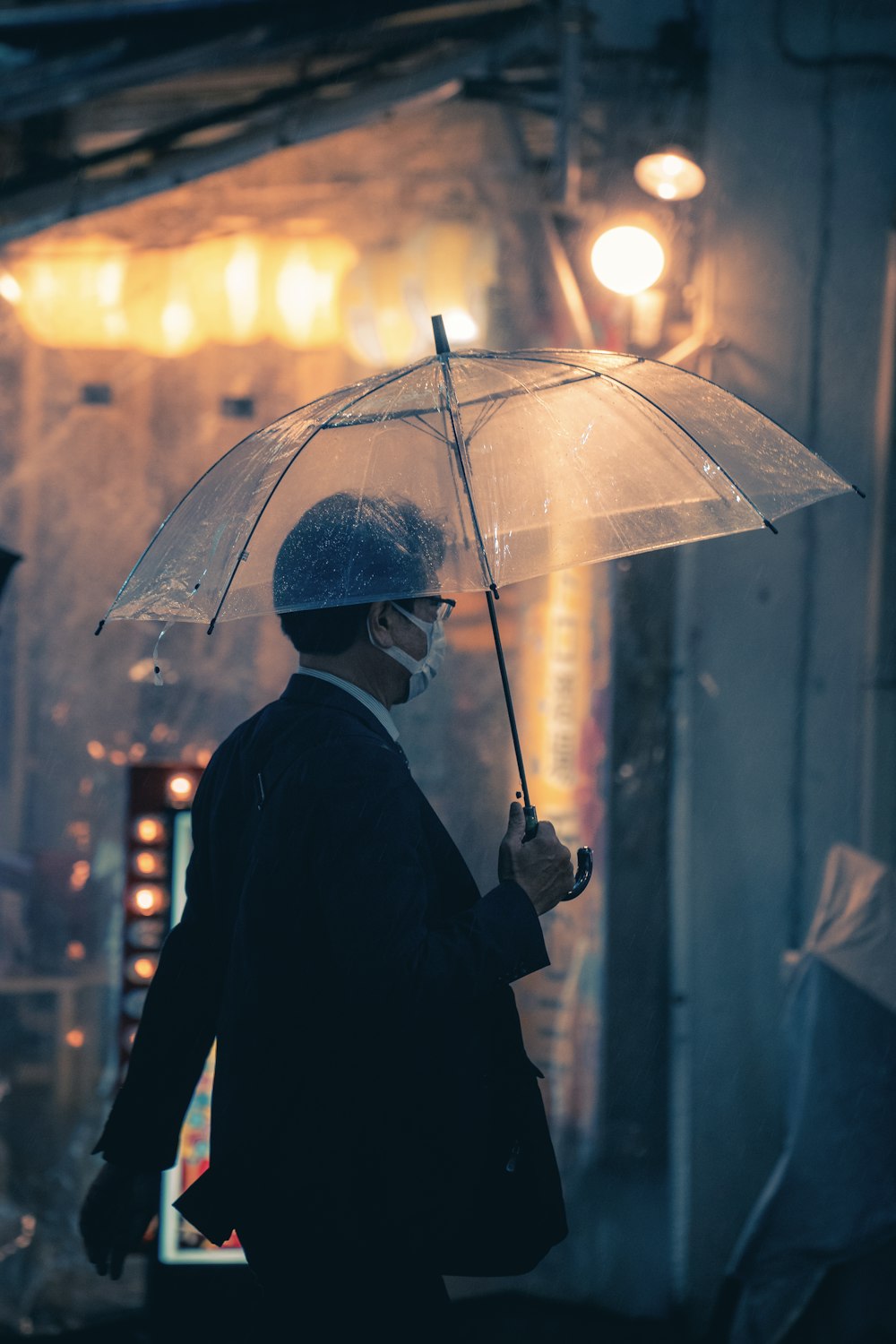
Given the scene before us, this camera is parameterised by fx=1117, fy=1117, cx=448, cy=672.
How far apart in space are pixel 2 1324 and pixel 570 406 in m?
4.25

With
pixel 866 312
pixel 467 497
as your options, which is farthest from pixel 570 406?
pixel 866 312

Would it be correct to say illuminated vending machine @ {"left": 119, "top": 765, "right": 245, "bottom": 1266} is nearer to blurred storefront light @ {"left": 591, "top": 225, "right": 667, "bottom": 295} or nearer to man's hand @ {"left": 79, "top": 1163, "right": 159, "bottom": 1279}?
man's hand @ {"left": 79, "top": 1163, "right": 159, "bottom": 1279}

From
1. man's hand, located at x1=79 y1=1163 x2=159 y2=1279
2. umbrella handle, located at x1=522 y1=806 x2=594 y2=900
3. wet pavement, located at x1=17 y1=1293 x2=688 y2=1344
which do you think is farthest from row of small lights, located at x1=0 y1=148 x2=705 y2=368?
wet pavement, located at x1=17 y1=1293 x2=688 y2=1344

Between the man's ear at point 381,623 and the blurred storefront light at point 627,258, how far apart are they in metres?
2.85

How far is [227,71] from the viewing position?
5.17 meters

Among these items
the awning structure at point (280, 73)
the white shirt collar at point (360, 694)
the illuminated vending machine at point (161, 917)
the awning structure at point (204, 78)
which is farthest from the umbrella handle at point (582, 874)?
the awning structure at point (204, 78)

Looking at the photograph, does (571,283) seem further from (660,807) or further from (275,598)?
(275,598)

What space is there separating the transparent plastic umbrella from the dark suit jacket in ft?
1.16

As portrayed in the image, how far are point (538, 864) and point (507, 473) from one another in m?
0.83

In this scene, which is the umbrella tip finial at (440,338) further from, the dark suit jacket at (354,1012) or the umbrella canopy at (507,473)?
the dark suit jacket at (354,1012)

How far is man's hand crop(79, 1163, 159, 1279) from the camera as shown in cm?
240

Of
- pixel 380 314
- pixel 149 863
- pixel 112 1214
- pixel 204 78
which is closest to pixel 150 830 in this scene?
pixel 149 863

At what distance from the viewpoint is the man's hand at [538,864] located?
220cm

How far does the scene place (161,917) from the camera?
412cm
